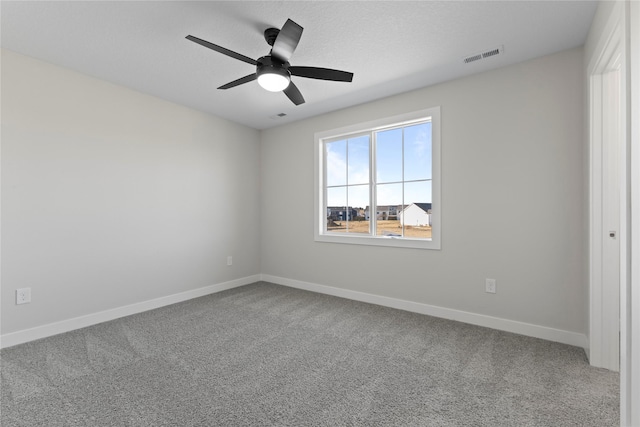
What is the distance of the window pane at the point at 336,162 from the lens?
412 centimetres

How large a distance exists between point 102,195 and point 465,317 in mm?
3958

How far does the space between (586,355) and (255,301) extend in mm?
3218

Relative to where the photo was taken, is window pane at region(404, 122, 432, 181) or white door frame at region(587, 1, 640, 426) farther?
window pane at region(404, 122, 432, 181)

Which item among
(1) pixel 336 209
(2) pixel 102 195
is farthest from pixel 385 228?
(2) pixel 102 195

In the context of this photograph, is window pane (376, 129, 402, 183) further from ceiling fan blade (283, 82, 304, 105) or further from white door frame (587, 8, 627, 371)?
white door frame (587, 8, 627, 371)

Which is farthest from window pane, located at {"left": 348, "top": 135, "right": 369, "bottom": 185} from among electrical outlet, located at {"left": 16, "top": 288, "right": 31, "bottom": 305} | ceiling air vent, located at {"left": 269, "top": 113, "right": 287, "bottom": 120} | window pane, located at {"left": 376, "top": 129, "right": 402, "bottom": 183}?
electrical outlet, located at {"left": 16, "top": 288, "right": 31, "bottom": 305}

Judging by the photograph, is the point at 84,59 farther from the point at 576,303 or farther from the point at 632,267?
the point at 576,303

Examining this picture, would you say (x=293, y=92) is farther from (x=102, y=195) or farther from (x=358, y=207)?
(x=102, y=195)

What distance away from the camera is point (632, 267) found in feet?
4.33

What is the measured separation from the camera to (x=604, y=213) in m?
2.07

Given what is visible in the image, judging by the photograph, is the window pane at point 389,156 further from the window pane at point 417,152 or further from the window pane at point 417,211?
the window pane at point 417,211

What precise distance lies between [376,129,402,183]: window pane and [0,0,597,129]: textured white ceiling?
2.08 ft

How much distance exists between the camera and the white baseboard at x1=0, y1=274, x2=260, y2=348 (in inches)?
101

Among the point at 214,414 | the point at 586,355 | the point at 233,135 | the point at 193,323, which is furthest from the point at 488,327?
the point at 233,135
